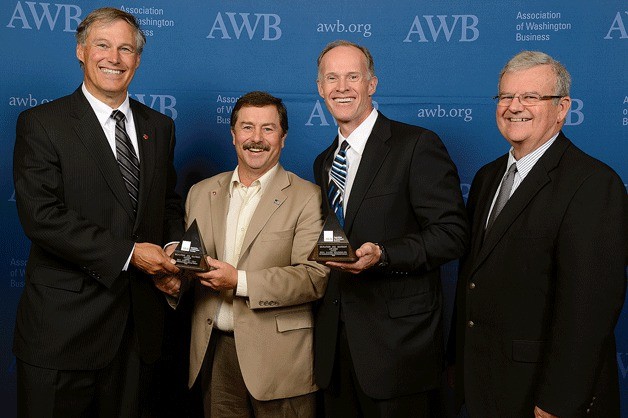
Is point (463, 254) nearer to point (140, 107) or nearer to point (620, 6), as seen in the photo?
point (140, 107)

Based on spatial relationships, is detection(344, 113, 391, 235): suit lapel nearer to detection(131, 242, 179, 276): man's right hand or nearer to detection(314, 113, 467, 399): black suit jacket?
detection(314, 113, 467, 399): black suit jacket

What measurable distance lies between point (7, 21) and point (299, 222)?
6.44 ft

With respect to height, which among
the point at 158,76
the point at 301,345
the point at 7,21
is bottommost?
the point at 301,345

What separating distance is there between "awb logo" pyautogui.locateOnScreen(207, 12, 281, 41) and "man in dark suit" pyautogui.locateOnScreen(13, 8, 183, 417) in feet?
3.38

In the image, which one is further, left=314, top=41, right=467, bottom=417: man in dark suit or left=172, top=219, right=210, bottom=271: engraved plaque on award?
left=314, top=41, right=467, bottom=417: man in dark suit

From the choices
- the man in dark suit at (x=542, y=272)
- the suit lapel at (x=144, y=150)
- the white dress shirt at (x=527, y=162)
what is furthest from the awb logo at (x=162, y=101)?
the white dress shirt at (x=527, y=162)

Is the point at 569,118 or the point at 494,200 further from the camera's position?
the point at 569,118

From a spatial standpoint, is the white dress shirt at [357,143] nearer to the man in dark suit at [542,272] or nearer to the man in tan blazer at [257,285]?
the man in tan blazer at [257,285]

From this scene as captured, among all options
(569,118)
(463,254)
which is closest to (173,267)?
(463,254)

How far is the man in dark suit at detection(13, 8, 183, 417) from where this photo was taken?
7.89 ft

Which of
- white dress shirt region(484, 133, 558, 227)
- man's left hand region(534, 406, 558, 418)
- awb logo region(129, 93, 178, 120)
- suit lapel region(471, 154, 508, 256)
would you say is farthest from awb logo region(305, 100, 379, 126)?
man's left hand region(534, 406, 558, 418)

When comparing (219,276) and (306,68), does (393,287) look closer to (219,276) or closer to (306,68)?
(219,276)

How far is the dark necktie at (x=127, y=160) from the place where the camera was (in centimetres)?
254

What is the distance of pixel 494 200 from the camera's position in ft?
7.91
